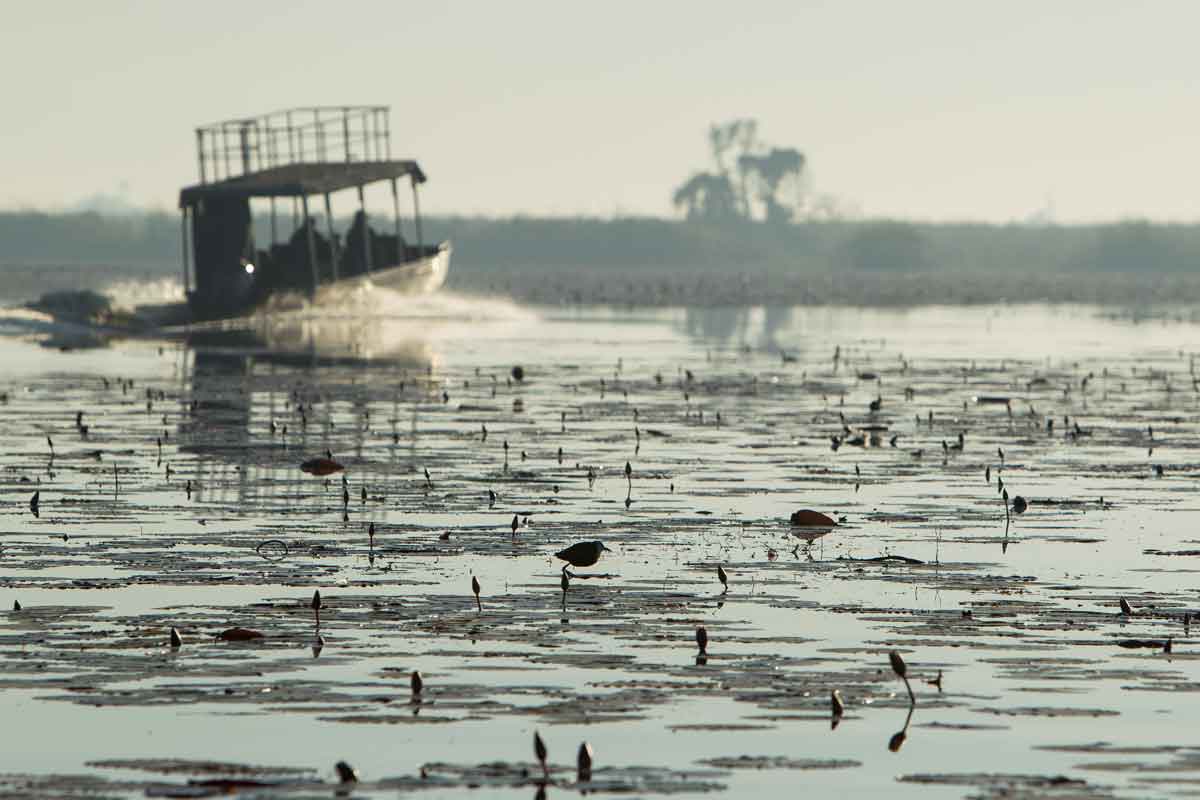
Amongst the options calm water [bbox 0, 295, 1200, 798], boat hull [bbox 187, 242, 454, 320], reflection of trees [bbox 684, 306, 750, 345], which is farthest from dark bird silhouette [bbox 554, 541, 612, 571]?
boat hull [bbox 187, 242, 454, 320]

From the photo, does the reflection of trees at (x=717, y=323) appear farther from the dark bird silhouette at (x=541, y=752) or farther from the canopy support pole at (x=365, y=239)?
the dark bird silhouette at (x=541, y=752)

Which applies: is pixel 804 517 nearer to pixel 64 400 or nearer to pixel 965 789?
pixel 965 789

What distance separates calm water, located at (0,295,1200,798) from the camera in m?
10.6

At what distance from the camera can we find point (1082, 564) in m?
16.5

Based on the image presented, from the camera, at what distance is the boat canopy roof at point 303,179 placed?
6406 centimetres

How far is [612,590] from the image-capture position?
→ 49.4 feet

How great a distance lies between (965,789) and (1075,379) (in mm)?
32084

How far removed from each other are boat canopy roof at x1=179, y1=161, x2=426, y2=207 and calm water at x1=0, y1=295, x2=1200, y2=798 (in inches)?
1187

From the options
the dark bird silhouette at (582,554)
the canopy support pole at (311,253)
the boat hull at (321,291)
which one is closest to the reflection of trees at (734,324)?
the boat hull at (321,291)

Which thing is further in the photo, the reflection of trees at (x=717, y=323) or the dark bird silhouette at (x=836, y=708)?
the reflection of trees at (x=717, y=323)

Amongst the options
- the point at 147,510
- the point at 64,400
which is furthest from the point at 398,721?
the point at 64,400

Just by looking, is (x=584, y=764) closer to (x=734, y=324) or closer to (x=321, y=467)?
→ (x=321, y=467)

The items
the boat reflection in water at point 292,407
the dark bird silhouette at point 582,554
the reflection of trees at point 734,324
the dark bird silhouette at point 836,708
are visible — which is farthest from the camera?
the reflection of trees at point 734,324

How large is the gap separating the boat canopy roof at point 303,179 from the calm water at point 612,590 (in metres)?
30.1
